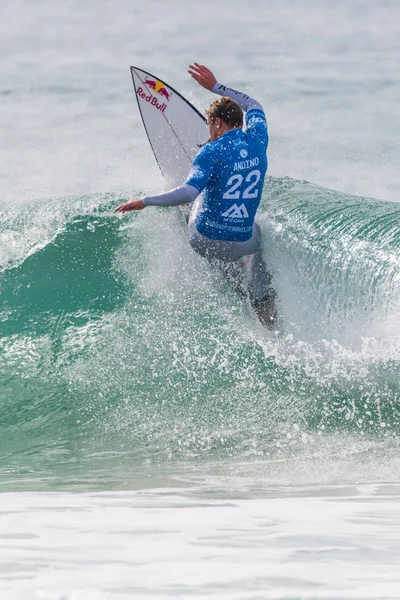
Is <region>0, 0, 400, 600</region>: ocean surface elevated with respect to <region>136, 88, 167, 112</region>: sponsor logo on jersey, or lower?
lower

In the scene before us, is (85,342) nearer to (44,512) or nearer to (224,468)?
(224,468)

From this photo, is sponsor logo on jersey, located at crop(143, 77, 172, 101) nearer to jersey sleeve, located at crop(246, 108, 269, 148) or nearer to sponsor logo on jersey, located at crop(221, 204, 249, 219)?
jersey sleeve, located at crop(246, 108, 269, 148)

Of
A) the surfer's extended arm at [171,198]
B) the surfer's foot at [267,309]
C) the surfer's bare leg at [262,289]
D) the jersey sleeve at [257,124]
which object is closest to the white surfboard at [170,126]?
the jersey sleeve at [257,124]

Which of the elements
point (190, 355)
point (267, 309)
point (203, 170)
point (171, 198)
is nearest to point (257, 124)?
point (203, 170)

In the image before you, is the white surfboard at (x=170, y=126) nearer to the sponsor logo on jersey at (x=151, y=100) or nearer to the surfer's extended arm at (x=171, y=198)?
the sponsor logo on jersey at (x=151, y=100)

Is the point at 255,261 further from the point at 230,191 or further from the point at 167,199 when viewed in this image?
the point at 167,199

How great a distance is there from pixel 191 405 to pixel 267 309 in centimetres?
86

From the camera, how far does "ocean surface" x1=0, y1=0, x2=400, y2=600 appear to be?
85.8 inches

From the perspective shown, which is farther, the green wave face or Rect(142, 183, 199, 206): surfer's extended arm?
Rect(142, 183, 199, 206): surfer's extended arm

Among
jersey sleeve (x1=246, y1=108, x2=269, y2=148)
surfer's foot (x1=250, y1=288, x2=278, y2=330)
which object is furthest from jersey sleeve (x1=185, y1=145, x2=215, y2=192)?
surfer's foot (x1=250, y1=288, x2=278, y2=330)

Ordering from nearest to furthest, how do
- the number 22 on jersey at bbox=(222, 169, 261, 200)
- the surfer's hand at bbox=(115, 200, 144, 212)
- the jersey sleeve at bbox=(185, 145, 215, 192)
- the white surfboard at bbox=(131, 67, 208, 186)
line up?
the surfer's hand at bbox=(115, 200, 144, 212) < the jersey sleeve at bbox=(185, 145, 215, 192) < the number 22 on jersey at bbox=(222, 169, 261, 200) < the white surfboard at bbox=(131, 67, 208, 186)

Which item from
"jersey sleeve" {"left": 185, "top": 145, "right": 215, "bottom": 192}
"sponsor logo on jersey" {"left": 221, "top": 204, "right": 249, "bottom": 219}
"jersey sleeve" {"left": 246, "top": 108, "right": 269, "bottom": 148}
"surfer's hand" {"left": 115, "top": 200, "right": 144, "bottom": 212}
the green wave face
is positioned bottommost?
the green wave face

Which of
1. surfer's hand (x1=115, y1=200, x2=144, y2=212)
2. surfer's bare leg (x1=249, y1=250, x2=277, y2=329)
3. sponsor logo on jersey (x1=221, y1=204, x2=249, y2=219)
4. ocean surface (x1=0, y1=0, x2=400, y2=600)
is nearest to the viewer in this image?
ocean surface (x1=0, y1=0, x2=400, y2=600)

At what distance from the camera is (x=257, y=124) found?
5316 millimetres
